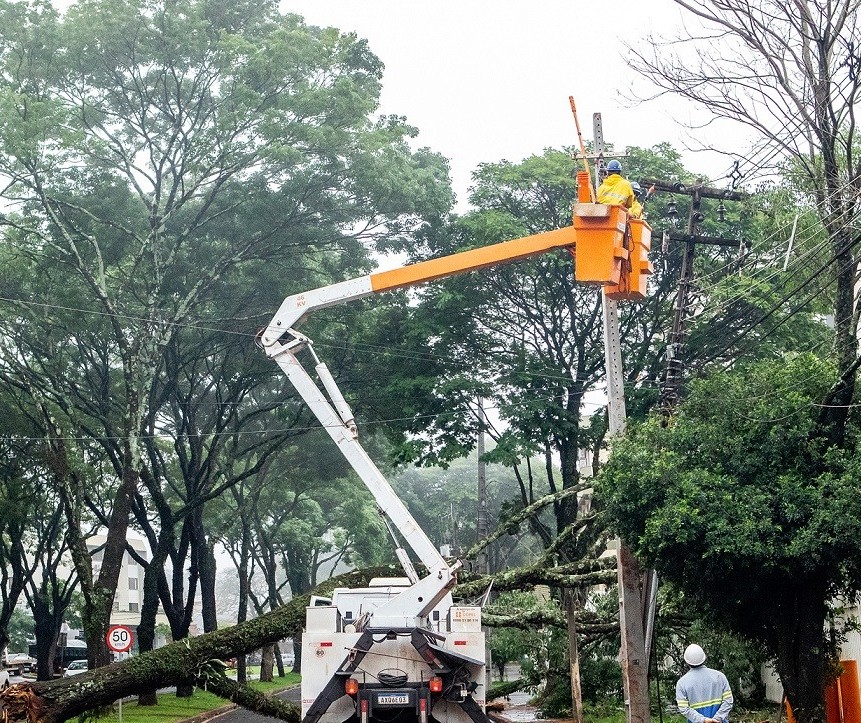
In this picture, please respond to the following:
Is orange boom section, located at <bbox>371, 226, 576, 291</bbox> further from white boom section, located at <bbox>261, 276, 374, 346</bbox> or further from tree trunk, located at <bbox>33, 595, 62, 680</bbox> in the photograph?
tree trunk, located at <bbox>33, 595, 62, 680</bbox>

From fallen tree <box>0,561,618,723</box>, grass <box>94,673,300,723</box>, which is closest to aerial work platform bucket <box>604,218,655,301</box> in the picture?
fallen tree <box>0,561,618,723</box>

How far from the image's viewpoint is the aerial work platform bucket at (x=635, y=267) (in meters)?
14.6

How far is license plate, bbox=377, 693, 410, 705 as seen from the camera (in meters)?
13.3

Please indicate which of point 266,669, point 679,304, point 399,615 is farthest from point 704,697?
point 266,669

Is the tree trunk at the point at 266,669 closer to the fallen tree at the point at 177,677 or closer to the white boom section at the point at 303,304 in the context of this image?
the fallen tree at the point at 177,677

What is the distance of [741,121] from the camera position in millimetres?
16250

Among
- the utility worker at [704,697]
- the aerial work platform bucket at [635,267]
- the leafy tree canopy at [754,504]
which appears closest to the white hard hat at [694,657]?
the utility worker at [704,697]

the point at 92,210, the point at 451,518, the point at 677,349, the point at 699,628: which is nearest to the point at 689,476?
the point at 677,349

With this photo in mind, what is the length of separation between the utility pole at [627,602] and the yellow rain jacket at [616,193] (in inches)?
75.8

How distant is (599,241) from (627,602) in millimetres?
5552

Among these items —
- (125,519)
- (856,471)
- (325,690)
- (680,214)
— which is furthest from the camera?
(680,214)

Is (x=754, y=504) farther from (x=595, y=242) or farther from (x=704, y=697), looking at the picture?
(x=704, y=697)

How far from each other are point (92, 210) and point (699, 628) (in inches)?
671

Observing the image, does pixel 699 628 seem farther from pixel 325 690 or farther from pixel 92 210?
pixel 92 210
